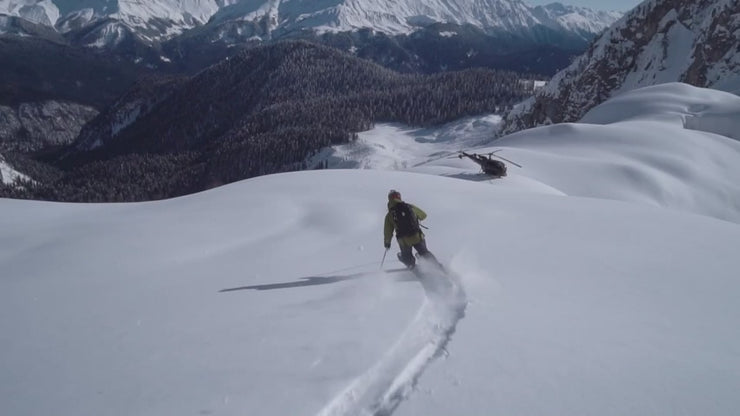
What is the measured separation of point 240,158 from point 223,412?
546ft

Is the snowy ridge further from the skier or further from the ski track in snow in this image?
the ski track in snow

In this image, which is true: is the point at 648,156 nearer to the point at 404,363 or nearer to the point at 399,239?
the point at 399,239

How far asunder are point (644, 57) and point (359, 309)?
373 ft

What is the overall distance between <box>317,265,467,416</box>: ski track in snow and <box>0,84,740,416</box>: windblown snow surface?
0.03m

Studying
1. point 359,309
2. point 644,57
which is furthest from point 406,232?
point 644,57

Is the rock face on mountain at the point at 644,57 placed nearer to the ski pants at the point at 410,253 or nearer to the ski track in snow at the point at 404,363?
the ski pants at the point at 410,253

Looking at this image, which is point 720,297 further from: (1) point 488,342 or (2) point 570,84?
(2) point 570,84

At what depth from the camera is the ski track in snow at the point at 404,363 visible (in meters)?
4.53

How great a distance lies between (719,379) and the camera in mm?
4691

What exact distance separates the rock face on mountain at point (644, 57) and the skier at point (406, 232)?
315 ft

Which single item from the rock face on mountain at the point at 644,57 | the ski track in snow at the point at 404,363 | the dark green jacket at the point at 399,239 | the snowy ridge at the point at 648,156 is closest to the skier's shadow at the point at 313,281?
the dark green jacket at the point at 399,239


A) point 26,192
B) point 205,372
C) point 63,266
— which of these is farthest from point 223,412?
point 26,192

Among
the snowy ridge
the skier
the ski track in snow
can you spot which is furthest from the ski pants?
the snowy ridge

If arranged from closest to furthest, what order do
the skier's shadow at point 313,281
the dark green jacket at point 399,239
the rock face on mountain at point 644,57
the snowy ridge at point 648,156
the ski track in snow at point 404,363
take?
the ski track in snow at point 404,363 < the skier's shadow at point 313,281 < the dark green jacket at point 399,239 < the snowy ridge at point 648,156 < the rock face on mountain at point 644,57
